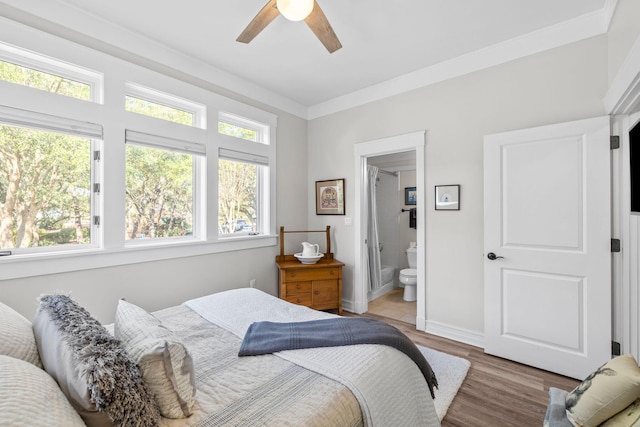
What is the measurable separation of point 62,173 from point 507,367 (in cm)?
378

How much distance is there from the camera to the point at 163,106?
2.72 meters

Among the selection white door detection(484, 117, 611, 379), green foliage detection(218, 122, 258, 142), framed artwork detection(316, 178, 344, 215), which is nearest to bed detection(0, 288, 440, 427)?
white door detection(484, 117, 611, 379)

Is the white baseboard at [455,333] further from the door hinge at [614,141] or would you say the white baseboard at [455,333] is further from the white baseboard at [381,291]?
the door hinge at [614,141]

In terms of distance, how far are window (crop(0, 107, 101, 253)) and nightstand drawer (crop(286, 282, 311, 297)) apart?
1853 millimetres

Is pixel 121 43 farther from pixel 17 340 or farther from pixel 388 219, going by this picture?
pixel 388 219

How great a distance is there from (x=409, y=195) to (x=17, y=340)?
488 centimetres

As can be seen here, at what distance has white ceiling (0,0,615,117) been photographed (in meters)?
2.08

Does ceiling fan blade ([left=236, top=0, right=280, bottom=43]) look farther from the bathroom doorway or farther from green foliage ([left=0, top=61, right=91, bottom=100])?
the bathroom doorway

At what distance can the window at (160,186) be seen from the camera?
98.6 inches

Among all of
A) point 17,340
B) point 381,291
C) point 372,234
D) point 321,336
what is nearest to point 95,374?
point 17,340

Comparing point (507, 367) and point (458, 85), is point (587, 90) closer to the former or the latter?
point (458, 85)

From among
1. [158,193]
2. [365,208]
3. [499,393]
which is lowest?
[499,393]

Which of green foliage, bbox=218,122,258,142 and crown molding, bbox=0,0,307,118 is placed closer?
crown molding, bbox=0,0,307,118

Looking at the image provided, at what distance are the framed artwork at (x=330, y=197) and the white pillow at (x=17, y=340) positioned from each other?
3013 mm
